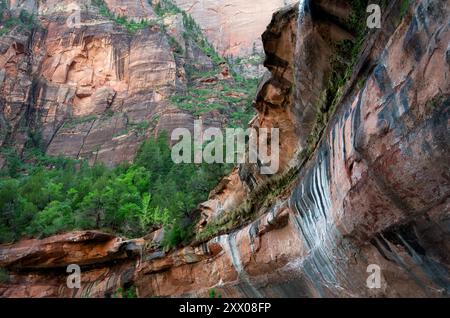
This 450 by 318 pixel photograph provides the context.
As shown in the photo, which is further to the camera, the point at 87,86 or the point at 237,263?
the point at 87,86

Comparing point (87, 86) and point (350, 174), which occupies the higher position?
point (87, 86)

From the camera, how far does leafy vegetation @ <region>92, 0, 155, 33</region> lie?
66963mm

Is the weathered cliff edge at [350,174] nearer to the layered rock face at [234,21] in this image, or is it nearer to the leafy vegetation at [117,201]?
the leafy vegetation at [117,201]

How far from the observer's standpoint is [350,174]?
20.3ft

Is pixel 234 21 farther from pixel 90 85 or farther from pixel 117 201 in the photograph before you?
pixel 117 201

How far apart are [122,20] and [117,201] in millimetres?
53202

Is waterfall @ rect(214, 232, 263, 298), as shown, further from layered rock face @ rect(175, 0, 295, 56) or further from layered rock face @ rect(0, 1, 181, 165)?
layered rock face @ rect(175, 0, 295, 56)

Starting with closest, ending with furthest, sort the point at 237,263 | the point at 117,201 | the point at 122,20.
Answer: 1. the point at 237,263
2. the point at 117,201
3. the point at 122,20

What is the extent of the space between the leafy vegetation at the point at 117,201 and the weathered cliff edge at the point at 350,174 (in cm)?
608

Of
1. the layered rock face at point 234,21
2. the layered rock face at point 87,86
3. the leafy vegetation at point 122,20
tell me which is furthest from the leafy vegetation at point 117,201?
the layered rock face at point 234,21

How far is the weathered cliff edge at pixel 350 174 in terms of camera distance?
4.69m

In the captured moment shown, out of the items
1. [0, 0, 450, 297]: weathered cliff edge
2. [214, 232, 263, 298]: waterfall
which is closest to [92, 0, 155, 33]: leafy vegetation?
[0, 0, 450, 297]: weathered cliff edge

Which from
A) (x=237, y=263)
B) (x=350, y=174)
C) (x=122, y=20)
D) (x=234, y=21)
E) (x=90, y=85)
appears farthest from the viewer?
(x=234, y=21)

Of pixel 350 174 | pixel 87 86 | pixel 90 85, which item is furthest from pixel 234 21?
pixel 350 174
